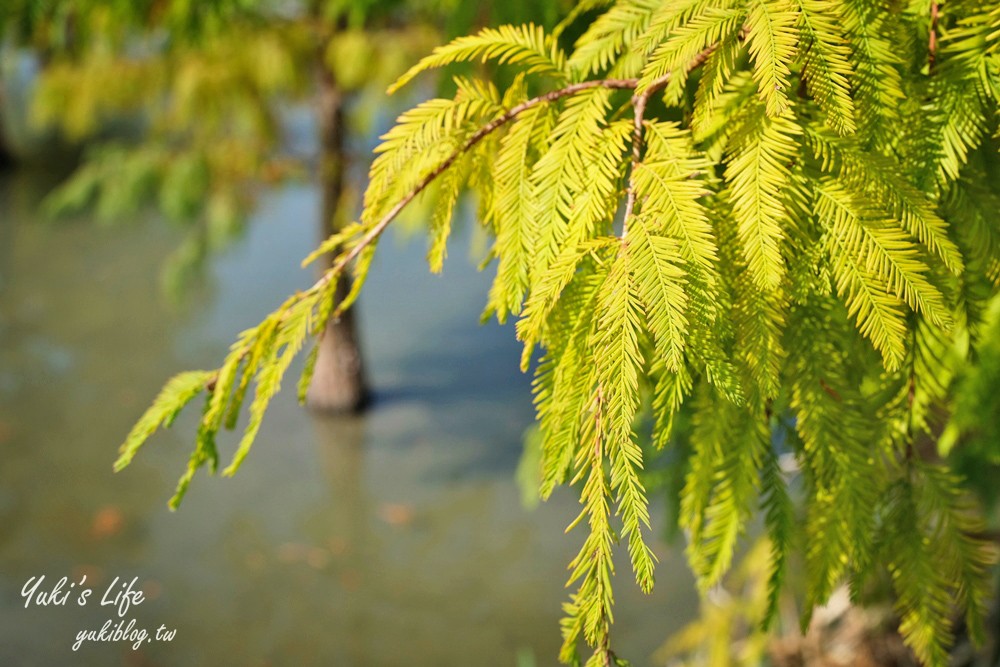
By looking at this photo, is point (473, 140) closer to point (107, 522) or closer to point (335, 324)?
point (335, 324)

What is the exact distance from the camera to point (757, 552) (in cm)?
311

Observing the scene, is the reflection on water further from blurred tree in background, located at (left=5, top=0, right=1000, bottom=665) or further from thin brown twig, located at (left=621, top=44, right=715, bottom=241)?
thin brown twig, located at (left=621, top=44, right=715, bottom=241)

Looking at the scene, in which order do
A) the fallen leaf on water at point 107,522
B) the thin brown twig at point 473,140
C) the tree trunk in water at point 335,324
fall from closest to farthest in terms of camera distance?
the thin brown twig at point 473,140
the fallen leaf on water at point 107,522
the tree trunk in water at point 335,324

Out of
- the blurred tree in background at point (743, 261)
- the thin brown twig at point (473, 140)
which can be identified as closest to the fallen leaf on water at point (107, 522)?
the blurred tree in background at point (743, 261)

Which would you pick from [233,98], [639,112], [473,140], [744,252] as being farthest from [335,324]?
[744,252]

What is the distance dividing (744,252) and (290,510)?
5128 mm

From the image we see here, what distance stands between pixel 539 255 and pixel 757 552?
8.22ft

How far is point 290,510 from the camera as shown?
18.2 feet

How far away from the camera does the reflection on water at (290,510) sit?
4.52 metres

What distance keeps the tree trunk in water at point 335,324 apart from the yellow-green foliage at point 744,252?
4.05 meters

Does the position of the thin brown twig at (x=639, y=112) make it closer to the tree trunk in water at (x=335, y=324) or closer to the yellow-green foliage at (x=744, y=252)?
the yellow-green foliage at (x=744, y=252)

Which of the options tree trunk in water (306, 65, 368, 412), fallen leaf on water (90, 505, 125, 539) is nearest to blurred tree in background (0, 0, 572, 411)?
tree trunk in water (306, 65, 368, 412)

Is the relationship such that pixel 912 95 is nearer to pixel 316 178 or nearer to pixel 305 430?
pixel 316 178

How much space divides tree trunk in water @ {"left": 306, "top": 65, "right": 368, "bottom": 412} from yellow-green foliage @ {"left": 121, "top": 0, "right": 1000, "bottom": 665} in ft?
13.3
